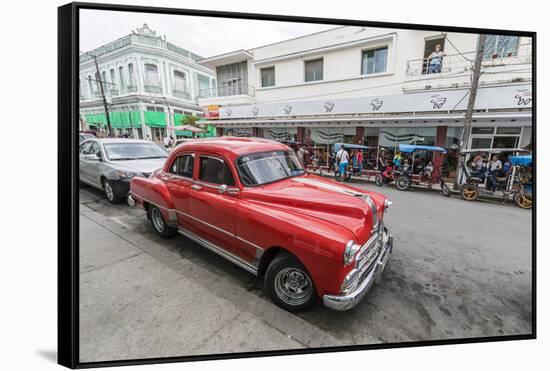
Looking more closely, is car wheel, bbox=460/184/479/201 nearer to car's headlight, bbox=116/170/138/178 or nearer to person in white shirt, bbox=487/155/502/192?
person in white shirt, bbox=487/155/502/192

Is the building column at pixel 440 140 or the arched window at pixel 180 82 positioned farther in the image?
the building column at pixel 440 140

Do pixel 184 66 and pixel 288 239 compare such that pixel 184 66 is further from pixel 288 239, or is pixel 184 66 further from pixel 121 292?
pixel 121 292

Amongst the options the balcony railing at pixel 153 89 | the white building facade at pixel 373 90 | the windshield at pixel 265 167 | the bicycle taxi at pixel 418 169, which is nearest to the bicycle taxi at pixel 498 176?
the white building facade at pixel 373 90

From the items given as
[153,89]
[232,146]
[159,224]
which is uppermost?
[153,89]

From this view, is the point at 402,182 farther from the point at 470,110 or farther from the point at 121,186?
the point at 121,186

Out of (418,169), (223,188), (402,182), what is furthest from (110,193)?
(418,169)

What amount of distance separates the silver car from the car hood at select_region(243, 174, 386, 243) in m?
1.77

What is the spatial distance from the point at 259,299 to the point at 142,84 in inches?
98.5

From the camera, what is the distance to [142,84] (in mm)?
2115

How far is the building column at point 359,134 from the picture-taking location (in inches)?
107

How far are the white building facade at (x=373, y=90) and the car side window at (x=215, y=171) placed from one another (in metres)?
0.78

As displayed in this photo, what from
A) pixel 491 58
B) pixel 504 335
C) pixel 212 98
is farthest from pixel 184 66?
pixel 504 335

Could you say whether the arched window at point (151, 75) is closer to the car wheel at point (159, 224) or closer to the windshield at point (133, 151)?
the windshield at point (133, 151)

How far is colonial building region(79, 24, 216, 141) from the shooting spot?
5.48 ft
